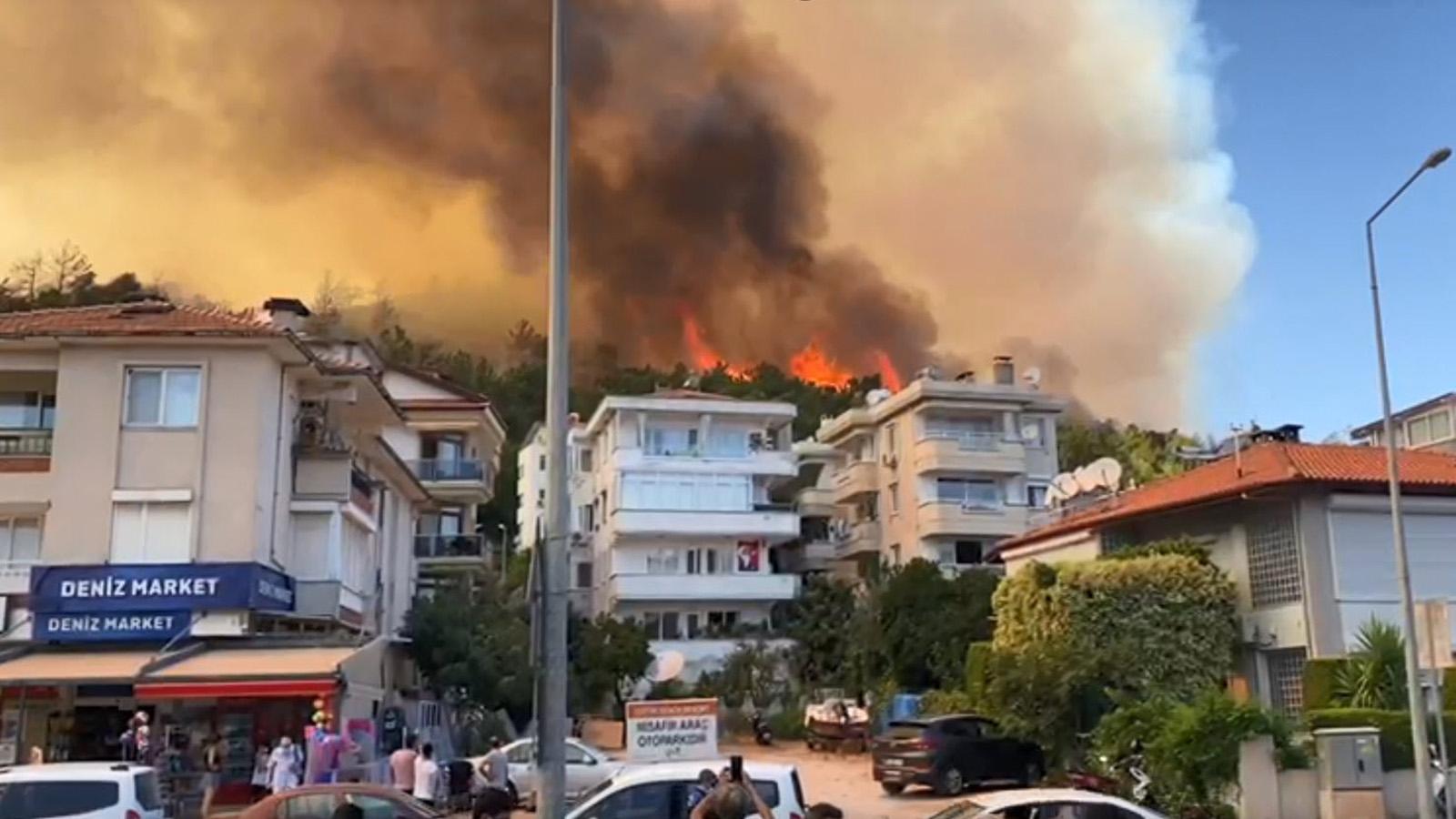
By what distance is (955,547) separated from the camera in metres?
63.1

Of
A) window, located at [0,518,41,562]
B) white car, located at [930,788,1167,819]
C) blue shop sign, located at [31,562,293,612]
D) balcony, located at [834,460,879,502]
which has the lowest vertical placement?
white car, located at [930,788,1167,819]

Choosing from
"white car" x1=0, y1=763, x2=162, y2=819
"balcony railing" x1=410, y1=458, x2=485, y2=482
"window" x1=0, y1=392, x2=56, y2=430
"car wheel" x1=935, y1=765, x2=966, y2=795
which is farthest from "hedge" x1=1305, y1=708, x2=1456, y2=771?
"balcony railing" x1=410, y1=458, x2=485, y2=482

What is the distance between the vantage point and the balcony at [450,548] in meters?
52.0

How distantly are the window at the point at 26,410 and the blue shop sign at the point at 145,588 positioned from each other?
354cm

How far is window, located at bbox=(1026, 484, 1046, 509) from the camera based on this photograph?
6525 cm

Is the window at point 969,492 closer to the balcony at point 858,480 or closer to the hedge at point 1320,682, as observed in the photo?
the balcony at point 858,480

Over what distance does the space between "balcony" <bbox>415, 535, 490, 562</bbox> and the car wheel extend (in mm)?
27331

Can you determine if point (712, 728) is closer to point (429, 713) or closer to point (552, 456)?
point (552, 456)

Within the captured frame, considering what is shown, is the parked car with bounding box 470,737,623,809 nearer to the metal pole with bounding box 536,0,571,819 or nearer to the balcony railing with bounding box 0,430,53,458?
the balcony railing with bounding box 0,430,53,458

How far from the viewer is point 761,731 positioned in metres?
48.2

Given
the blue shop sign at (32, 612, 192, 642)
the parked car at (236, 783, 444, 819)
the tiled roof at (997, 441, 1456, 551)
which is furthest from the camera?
the tiled roof at (997, 441, 1456, 551)

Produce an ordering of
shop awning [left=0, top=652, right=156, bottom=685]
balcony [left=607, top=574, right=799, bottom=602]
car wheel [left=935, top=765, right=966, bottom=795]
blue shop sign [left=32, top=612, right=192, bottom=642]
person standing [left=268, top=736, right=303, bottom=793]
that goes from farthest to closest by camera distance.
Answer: balcony [left=607, top=574, right=799, bottom=602] → car wheel [left=935, top=765, right=966, bottom=795] → blue shop sign [left=32, top=612, right=192, bottom=642] → shop awning [left=0, top=652, right=156, bottom=685] → person standing [left=268, top=736, right=303, bottom=793]

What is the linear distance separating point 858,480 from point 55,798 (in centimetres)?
5351

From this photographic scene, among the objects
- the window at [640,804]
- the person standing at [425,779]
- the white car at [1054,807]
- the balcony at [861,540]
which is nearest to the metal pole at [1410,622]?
the white car at [1054,807]
